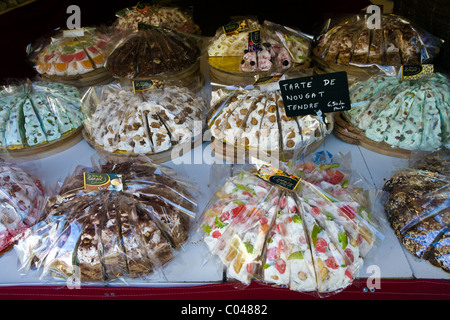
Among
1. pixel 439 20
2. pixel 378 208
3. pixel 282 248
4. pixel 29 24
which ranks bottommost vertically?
pixel 378 208

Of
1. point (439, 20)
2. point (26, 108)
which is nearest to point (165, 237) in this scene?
point (26, 108)

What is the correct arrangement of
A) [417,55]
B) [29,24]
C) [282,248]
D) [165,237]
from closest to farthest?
[282,248] < [165,237] < [417,55] < [29,24]

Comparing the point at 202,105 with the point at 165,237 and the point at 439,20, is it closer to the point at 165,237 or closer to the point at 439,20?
the point at 165,237

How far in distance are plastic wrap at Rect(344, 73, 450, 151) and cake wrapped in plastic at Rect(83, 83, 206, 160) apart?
105cm

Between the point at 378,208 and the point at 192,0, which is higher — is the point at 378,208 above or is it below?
below

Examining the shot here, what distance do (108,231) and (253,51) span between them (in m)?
1.68

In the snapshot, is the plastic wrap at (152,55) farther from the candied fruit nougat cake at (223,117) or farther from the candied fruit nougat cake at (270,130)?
the candied fruit nougat cake at (270,130)

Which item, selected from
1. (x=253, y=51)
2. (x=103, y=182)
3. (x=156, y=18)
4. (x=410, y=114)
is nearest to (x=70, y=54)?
(x=156, y=18)

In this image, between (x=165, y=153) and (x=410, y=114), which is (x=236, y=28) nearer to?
(x=165, y=153)

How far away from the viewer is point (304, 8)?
4387 millimetres

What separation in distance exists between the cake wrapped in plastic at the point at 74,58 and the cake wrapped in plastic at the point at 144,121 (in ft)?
1.90

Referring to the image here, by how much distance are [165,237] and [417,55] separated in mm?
2063

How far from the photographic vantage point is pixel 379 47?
2.44m

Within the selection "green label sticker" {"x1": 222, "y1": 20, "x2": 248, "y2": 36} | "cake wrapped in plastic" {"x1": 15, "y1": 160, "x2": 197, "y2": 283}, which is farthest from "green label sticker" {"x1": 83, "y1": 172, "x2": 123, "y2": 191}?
"green label sticker" {"x1": 222, "y1": 20, "x2": 248, "y2": 36}
